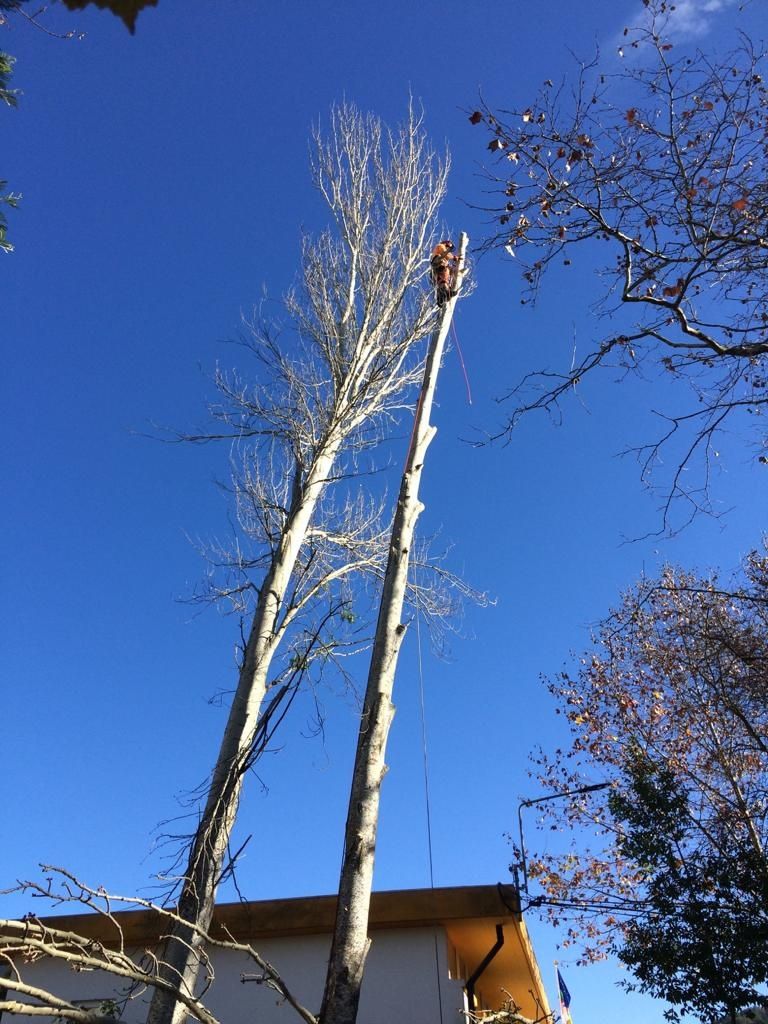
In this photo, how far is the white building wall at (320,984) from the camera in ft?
21.6

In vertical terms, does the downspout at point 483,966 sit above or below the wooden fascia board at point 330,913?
below

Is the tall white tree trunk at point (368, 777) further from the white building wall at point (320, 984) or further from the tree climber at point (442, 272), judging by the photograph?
the white building wall at point (320, 984)

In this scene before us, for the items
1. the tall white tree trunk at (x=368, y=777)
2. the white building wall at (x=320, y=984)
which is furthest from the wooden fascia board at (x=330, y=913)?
the tall white tree trunk at (x=368, y=777)

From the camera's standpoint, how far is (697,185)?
474 centimetres

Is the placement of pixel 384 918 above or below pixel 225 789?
below

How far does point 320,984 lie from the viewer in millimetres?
6938

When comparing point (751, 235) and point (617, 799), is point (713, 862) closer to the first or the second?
point (617, 799)

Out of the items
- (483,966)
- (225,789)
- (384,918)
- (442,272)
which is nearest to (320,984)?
(384,918)

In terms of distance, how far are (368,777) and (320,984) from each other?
4.50 m

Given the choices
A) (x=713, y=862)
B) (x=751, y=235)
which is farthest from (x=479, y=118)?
(x=713, y=862)

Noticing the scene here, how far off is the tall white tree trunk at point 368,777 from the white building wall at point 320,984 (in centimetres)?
394

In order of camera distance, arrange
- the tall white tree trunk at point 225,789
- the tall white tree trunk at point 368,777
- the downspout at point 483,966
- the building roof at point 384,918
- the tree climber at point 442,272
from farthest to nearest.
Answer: the downspout at point 483,966, the building roof at point 384,918, the tree climber at point 442,272, the tall white tree trunk at point 225,789, the tall white tree trunk at point 368,777

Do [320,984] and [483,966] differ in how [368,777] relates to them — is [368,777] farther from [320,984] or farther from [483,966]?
[483,966]

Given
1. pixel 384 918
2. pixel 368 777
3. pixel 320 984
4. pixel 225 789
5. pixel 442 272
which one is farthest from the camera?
pixel 320 984
